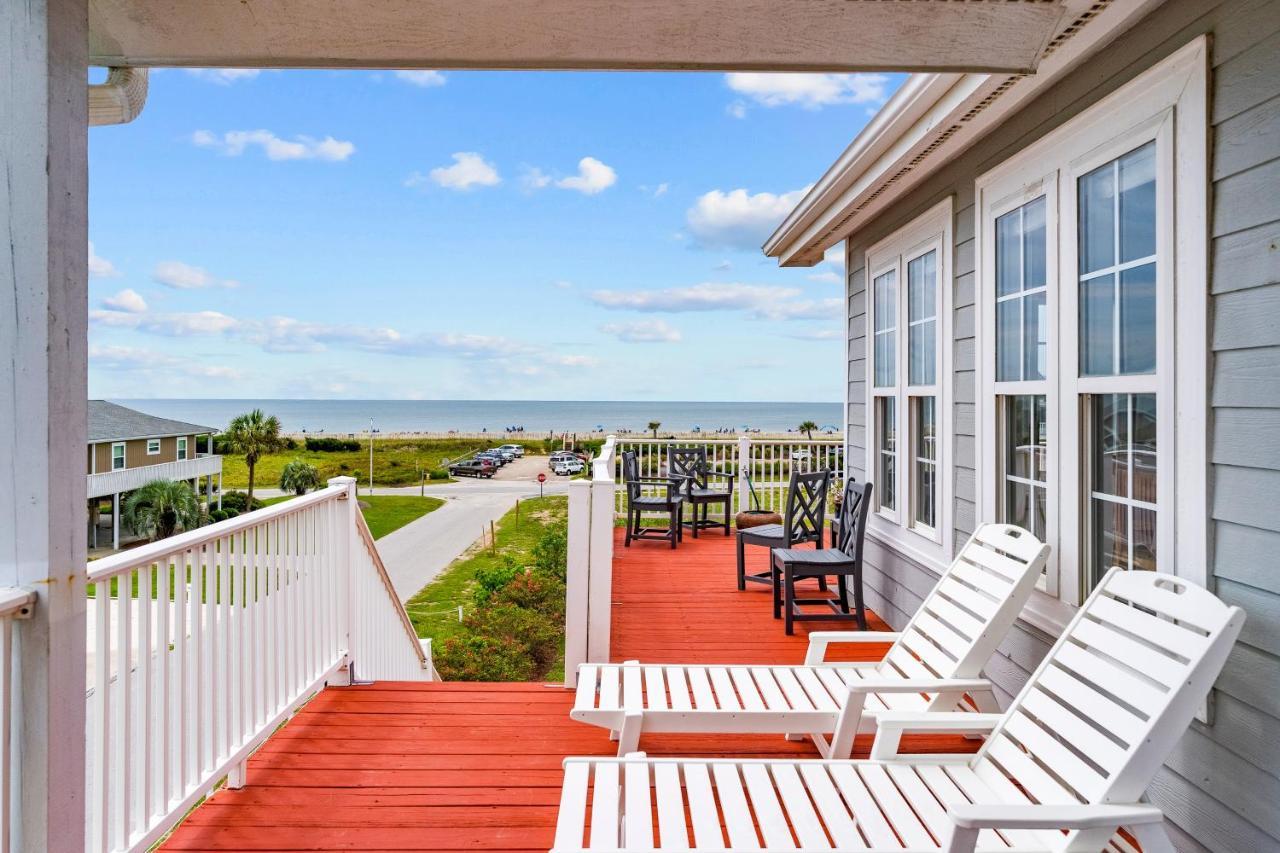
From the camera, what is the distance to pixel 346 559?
11.9ft

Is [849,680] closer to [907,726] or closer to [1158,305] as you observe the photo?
[907,726]

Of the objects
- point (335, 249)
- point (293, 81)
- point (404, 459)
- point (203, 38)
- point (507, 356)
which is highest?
point (293, 81)

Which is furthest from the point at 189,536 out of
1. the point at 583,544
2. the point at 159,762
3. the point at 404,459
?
the point at 404,459

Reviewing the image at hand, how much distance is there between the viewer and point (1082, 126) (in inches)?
107

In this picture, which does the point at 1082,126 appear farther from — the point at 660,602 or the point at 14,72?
the point at 660,602

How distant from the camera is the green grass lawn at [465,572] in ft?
53.4

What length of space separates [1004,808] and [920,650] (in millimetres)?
1499

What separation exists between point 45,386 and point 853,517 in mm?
4325

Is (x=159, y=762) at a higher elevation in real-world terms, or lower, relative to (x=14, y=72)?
lower

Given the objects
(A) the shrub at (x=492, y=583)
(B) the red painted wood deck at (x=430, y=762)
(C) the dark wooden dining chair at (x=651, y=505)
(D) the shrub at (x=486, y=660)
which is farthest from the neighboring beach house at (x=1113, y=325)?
(A) the shrub at (x=492, y=583)

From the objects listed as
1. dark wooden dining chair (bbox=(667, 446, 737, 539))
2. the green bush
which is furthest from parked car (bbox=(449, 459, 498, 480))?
dark wooden dining chair (bbox=(667, 446, 737, 539))

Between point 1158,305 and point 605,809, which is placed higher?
point 1158,305

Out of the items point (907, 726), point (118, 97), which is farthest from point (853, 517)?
point (118, 97)

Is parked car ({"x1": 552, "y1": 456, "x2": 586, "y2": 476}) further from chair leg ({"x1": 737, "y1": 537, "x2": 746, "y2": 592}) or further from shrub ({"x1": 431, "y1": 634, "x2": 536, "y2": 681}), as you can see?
chair leg ({"x1": 737, "y1": 537, "x2": 746, "y2": 592})
